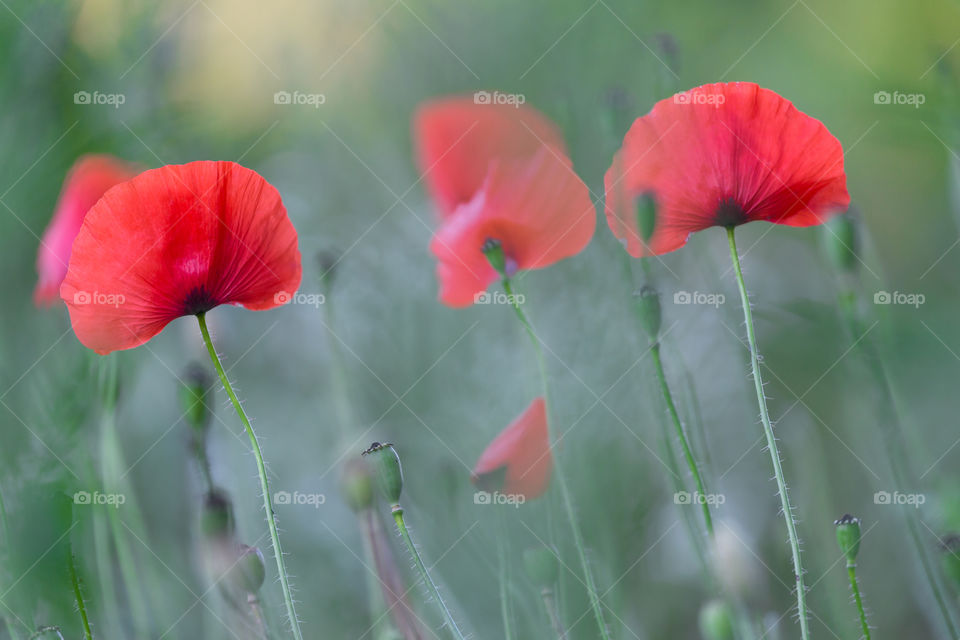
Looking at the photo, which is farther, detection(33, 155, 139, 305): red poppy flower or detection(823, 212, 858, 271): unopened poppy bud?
detection(33, 155, 139, 305): red poppy flower

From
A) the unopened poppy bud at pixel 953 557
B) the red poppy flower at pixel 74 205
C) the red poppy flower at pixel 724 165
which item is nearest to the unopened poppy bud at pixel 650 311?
the red poppy flower at pixel 724 165

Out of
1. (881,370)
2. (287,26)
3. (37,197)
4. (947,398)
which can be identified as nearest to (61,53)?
(37,197)

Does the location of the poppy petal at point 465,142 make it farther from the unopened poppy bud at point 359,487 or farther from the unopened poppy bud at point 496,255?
the unopened poppy bud at point 359,487

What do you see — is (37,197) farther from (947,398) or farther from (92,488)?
(947,398)

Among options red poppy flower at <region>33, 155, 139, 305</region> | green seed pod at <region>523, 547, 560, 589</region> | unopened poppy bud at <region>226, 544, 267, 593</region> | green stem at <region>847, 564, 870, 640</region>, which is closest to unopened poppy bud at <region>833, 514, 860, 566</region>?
green stem at <region>847, 564, 870, 640</region>

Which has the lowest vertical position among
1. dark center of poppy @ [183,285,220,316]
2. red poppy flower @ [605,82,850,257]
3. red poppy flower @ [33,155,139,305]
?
dark center of poppy @ [183,285,220,316]

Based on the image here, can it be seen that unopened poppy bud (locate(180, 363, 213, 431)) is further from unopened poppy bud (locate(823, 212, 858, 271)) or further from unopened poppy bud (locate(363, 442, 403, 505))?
unopened poppy bud (locate(823, 212, 858, 271))
